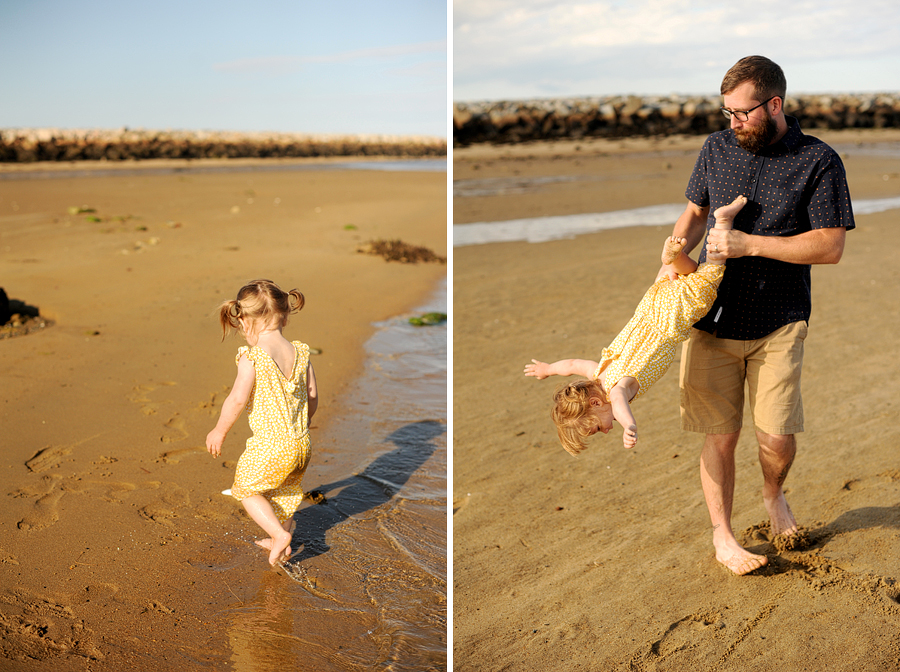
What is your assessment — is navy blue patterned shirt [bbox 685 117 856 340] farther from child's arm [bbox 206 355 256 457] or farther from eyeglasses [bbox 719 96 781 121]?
child's arm [bbox 206 355 256 457]

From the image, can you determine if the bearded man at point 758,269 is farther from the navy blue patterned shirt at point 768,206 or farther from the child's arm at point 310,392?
the child's arm at point 310,392

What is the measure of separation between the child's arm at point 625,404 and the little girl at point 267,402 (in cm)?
147

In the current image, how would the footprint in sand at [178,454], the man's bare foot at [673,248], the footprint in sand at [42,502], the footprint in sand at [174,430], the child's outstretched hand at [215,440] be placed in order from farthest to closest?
the footprint in sand at [174,430]
the footprint in sand at [178,454]
the footprint in sand at [42,502]
the child's outstretched hand at [215,440]
the man's bare foot at [673,248]

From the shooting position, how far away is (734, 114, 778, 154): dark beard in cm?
307

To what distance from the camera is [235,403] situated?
3576mm

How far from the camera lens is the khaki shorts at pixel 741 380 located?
3352 millimetres

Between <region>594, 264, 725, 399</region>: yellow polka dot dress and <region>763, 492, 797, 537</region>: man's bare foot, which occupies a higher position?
<region>594, 264, 725, 399</region>: yellow polka dot dress

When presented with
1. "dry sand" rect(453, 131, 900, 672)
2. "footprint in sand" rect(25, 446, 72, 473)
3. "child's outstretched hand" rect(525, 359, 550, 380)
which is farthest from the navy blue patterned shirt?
"footprint in sand" rect(25, 446, 72, 473)

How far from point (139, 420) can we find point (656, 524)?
341 cm

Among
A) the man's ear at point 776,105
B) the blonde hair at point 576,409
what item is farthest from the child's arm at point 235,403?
the man's ear at point 776,105

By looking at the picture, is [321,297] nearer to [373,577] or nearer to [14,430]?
[14,430]

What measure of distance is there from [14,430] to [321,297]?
171 inches

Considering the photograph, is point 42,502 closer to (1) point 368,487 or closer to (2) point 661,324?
(1) point 368,487

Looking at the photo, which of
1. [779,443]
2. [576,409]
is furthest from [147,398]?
[779,443]
